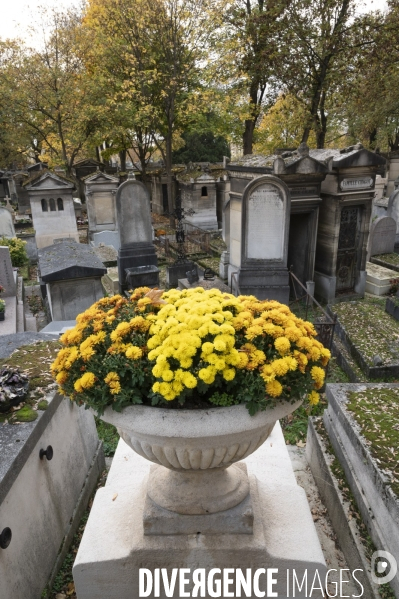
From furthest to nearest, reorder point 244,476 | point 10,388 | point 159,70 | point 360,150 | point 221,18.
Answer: point 159,70
point 221,18
point 360,150
point 10,388
point 244,476

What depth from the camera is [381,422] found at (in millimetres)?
3672

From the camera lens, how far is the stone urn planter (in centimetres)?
217

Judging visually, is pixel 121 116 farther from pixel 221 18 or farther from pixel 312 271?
pixel 312 271

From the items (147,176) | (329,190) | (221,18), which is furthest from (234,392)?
(147,176)

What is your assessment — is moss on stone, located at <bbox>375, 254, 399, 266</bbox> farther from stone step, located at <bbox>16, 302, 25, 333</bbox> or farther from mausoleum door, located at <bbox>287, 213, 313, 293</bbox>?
stone step, located at <bbox>16, 302, 25, 333</bbox>

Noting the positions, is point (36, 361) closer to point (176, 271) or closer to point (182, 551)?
point (182, 551)

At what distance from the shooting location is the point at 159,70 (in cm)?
1784

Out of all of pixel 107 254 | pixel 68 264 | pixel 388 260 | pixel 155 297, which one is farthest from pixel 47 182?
pixel 155 297

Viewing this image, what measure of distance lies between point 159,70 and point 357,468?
1882 centimetres

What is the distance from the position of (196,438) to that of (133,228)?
1038 centimetres

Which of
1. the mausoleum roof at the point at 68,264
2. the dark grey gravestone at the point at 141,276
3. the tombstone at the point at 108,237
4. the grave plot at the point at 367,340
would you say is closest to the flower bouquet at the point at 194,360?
the grave plot at the point at 367,340

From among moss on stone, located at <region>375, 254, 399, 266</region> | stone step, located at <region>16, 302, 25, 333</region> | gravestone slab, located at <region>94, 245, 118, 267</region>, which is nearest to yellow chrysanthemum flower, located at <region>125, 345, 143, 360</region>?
stone step, located at <region>16, 302, 25, 333</region>

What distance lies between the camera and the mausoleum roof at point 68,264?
8375mm

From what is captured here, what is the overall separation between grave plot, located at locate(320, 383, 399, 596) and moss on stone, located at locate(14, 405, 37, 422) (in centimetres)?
277
